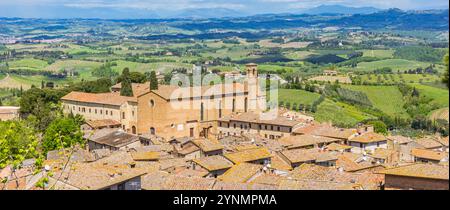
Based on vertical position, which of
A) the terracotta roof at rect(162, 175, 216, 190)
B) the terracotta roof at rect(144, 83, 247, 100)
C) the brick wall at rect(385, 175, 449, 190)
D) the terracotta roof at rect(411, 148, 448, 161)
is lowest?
the terracotta roof at rect(411, 148, 448, 161)

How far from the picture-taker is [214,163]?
2320cm

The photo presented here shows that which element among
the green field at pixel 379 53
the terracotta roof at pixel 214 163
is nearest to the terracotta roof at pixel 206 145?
the terracotta roof at pixel 214 163

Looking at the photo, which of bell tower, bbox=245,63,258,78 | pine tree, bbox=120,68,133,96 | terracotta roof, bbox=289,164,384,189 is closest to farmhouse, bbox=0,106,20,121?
pine tree, bbox=120,68,133,96

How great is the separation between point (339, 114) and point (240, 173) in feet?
114

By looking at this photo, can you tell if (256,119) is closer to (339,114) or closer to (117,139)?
(117,139)

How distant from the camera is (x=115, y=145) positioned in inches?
1156

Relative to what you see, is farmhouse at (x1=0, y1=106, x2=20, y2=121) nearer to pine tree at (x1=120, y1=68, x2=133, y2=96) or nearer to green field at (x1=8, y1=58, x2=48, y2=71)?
pine tree at (x1=120, y1=68, x2=133, y2=96)

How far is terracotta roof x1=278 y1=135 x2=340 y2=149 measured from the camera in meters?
30.0

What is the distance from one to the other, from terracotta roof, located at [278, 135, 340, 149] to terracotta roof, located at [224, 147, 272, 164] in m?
4.14

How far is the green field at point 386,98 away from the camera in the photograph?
63.3 metres

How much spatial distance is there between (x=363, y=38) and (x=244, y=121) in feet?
490

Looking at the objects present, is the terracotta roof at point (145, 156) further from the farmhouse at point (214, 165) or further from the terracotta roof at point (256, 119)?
the terracotta roof at point (256, 119)

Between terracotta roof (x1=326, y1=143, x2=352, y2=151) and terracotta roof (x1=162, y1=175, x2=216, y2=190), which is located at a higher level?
terracotta roof (x1=162, y1=175, x2=216, y2=190)
